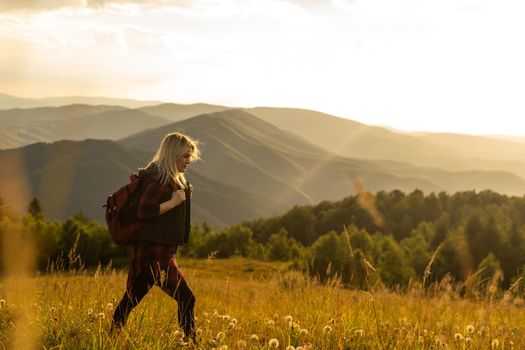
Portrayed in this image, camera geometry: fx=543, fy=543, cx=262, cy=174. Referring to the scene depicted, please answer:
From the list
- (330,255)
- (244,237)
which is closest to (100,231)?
(244,237)

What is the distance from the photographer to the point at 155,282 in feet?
17.5

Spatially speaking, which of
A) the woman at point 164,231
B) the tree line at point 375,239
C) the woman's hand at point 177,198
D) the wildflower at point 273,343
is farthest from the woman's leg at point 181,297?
the tree line at point 375,239

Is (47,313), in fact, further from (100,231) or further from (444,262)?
(100,231)

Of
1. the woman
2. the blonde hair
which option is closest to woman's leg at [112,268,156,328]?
the woman

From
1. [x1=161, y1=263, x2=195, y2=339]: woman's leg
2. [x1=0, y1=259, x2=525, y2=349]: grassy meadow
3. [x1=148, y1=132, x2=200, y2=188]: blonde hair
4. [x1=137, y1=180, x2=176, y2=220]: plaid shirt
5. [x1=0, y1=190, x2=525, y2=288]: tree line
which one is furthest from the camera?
[x1=0, y1=190, x2=525, y2=288]: tree line

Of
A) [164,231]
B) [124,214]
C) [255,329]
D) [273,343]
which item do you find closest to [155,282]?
[164,231]

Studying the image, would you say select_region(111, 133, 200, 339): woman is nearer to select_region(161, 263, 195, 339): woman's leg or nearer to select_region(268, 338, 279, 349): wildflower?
select_region(161, 263, 195, 339): woman's leg

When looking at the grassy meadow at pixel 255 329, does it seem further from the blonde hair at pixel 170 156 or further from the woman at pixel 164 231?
the blonde hair at pixel 170 156

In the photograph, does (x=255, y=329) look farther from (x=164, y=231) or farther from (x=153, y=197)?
(x=153, y=197)

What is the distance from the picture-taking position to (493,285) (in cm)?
516

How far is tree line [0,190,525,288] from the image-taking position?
166ft

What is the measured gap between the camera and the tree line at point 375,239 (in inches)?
1987

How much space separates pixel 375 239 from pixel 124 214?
63407mm

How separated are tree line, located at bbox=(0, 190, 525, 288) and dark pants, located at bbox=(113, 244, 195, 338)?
60.7 feet
